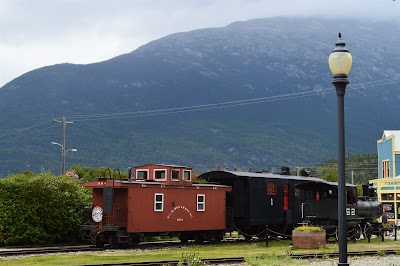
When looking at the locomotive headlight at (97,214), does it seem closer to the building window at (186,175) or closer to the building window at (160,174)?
the building window at (160,174)

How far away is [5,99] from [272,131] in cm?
7822

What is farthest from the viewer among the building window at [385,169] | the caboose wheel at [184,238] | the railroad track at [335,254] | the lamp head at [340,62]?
the building window at [385,169]

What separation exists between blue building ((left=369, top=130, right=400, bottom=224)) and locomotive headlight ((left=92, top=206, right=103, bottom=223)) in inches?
1175

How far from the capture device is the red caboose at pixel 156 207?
87.4ft

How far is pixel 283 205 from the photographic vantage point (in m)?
33.7

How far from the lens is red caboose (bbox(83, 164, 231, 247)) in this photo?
26625mm

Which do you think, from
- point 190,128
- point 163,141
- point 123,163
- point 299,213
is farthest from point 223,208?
point 190,128

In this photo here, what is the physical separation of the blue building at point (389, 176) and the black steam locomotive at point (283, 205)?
1868 cm

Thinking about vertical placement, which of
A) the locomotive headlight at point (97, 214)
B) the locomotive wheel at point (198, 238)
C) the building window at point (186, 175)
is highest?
the building window at point (186, 175)

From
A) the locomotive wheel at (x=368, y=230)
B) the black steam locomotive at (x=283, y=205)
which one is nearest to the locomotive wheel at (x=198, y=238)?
the black steam locomotive at (x=283, y=205)

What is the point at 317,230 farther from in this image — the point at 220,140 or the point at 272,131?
the point at 272,131

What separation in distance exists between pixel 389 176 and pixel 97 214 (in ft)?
140

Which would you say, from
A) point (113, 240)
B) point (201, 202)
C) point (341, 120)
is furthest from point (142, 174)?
point (341, 120)

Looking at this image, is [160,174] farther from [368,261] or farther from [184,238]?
[368,261]
